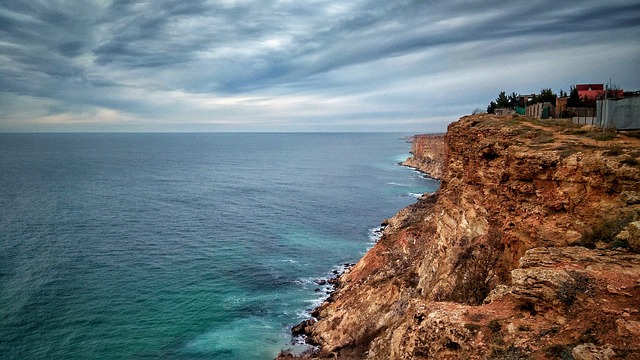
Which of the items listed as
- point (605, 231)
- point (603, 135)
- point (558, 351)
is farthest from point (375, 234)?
point (558, 351)

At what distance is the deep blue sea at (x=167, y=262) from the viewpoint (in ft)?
140

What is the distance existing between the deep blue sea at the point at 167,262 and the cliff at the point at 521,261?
1360cm

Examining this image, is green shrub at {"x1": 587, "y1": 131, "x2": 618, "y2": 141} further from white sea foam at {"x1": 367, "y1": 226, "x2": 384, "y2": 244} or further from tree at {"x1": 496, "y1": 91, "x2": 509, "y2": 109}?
white sea foam at {"x1": 367, "y1": 226, "x2": 384, "y2": 244}

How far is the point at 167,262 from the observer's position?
63.1 m

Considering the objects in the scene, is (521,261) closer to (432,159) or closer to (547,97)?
(547,97)

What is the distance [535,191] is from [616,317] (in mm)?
10784

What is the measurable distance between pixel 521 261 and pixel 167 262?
186 ft

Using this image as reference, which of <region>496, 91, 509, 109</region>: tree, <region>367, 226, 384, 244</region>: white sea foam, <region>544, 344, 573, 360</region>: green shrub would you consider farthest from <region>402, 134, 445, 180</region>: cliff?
<region>544, 344, 573, 360</region>: green shrub

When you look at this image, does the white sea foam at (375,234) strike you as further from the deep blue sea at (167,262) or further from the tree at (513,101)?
the tree at (513,101)

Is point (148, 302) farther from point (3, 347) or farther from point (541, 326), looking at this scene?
point (541, 326)

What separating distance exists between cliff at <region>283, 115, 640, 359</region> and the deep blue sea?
44.6 feet

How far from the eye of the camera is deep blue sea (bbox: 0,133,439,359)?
140ft

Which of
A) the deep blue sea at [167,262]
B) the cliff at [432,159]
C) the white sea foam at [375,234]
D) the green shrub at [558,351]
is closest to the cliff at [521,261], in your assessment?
the green shrub at [558,351]

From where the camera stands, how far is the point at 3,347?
131 ft
